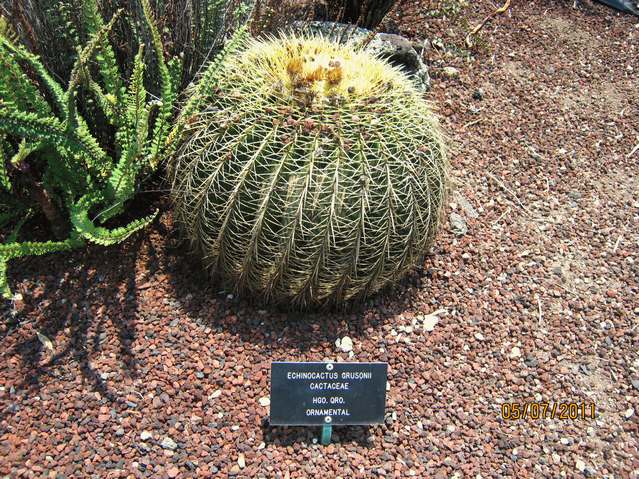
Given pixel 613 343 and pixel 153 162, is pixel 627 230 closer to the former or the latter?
pixel 613 343

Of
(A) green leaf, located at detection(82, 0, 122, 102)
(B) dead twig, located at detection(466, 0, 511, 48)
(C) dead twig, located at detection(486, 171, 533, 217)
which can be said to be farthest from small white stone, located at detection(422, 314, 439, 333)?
(B) dead twig, located at detection(466, 0, 511, 48)

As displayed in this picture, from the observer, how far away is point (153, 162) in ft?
9.07

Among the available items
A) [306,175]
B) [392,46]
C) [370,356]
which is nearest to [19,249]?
[306,175]

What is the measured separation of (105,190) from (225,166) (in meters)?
0.61

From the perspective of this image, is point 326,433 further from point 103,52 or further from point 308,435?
point 103,52

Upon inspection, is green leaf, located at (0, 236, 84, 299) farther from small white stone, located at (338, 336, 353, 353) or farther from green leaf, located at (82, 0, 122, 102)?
small white stone, located at (338, 336, 353, 353)

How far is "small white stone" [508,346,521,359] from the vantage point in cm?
291

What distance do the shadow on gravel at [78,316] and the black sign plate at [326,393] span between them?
638 millimetres

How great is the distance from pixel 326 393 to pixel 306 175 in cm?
82

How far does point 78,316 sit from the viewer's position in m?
2.66
